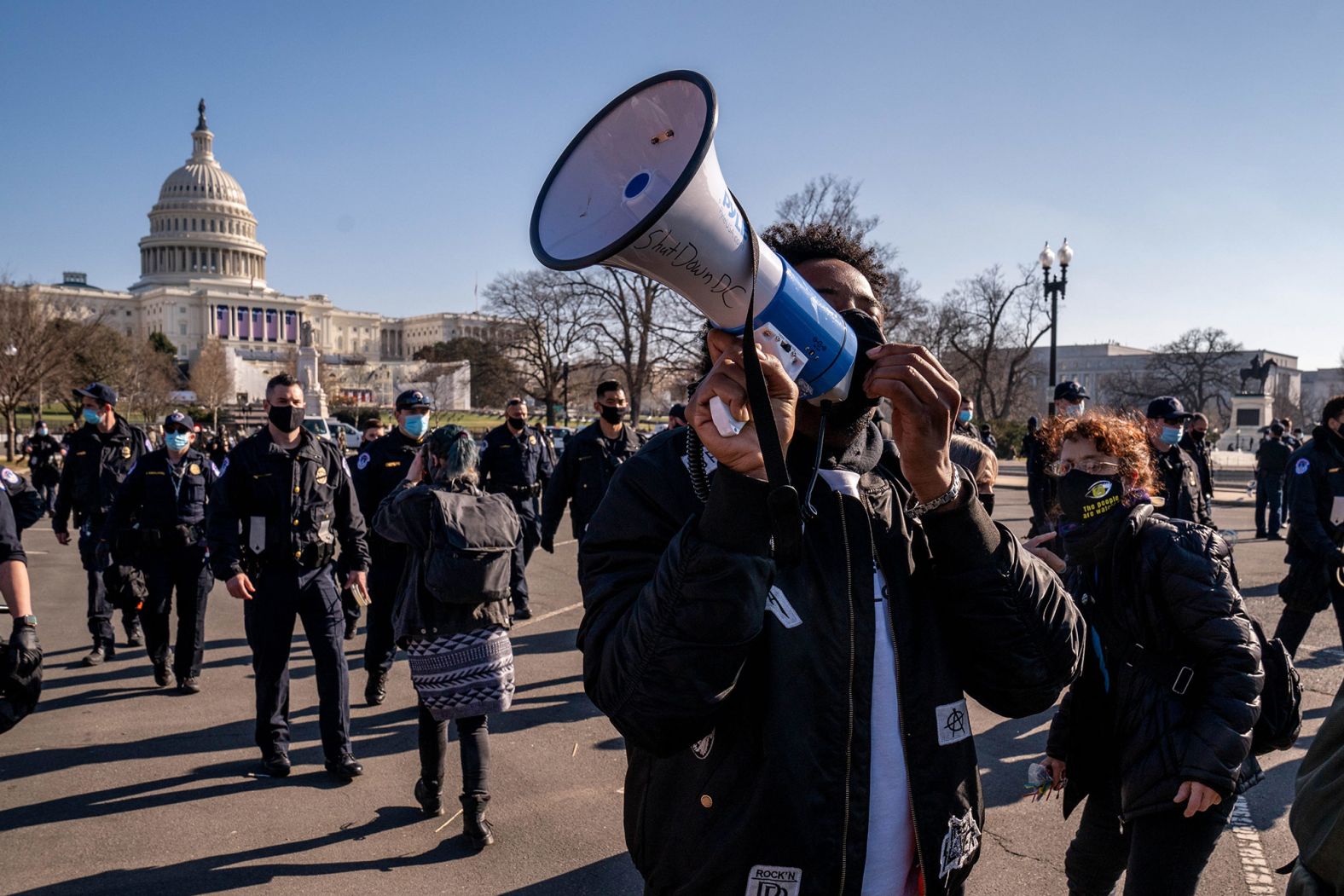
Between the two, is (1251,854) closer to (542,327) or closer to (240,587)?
(240,587)

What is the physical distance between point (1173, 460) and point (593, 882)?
571 cm

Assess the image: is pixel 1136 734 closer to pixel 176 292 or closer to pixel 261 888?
pixel 261 888

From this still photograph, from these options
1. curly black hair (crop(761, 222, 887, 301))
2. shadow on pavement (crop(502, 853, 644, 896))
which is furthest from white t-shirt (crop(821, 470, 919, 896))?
shadow on pavement (crop(502, 853, 644, 896))

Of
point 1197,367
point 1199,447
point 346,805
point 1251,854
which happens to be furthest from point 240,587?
point 1197,367

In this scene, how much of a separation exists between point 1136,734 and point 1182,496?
5.20 meters

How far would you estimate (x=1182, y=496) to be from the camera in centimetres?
730

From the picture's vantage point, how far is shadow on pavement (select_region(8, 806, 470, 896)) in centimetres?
390

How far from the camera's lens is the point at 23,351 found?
3148 cm

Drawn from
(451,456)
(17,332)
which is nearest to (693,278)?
(451,456)

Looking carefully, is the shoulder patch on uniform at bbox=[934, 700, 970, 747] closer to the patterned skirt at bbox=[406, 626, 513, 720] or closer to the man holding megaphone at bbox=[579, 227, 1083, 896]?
the man holding megaphone at bbox=[579, 227, 1083, 896]

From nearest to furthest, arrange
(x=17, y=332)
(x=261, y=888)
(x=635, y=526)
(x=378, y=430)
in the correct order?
(x=635, y=526)
(x=261, y=888)
(x=378, y=430)
(x=17, y=332)

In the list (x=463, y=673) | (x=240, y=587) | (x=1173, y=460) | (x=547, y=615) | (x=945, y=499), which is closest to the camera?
(x=945, y=499)

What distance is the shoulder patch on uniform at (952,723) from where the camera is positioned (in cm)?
168

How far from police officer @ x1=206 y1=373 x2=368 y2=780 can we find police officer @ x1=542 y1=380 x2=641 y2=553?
322 centimetres
